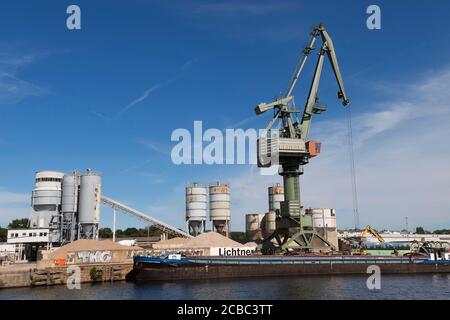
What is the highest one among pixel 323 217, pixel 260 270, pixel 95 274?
pixel 323 217

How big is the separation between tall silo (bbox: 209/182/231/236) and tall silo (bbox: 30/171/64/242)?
39013mm

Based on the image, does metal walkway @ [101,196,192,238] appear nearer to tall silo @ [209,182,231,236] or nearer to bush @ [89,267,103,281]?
tall silo @ [209,182,231,236]

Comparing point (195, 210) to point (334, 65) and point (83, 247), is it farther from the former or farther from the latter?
point (334, 65)

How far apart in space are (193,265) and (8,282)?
25.3 m

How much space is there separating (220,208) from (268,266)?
141 feet

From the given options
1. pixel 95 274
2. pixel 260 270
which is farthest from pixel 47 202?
pixel 260 270

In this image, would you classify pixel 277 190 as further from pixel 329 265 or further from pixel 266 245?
pixel 329 265

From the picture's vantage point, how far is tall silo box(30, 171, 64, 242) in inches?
3241

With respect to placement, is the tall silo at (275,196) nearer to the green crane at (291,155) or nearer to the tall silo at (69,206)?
the green crane at (291,155)

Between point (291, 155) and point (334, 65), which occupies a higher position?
point (334, 65)

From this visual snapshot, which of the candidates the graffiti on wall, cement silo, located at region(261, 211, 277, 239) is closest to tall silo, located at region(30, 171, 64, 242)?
the graffiti on wall

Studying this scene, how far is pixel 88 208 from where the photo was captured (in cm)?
8456

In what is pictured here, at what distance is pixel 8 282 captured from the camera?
51625 mm
